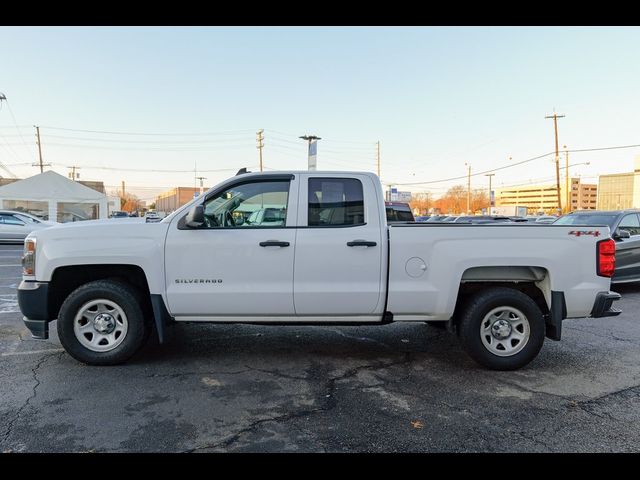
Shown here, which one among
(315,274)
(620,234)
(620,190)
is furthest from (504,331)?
(620,190)

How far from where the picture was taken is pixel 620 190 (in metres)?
94.7

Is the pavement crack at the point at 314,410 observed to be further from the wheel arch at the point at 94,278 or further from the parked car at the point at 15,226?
the parked car at the point at 15,226

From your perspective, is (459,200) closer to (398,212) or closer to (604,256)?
(398,212)

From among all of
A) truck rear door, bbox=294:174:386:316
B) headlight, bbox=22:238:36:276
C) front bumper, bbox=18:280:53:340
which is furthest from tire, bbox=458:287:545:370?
headlight, bbox=22:238:36:276

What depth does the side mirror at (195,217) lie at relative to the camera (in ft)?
13.9

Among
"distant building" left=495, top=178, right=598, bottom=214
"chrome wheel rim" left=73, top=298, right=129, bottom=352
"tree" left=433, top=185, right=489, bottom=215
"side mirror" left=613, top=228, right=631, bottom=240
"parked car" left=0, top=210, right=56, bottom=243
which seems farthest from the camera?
"distant building" left=495, top=178, right=598, bottom=214

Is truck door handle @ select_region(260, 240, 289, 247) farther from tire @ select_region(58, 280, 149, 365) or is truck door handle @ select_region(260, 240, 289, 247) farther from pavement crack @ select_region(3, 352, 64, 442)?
pavement crack @ select_region(3, 352, 64, 442)

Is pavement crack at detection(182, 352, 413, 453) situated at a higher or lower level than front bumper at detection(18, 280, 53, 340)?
lower

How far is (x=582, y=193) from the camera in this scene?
397ft

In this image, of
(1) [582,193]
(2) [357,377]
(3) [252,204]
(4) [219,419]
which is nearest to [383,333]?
(2) [357,377]

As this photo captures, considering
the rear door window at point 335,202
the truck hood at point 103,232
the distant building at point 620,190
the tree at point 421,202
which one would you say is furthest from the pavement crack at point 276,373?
the distant building at point 620,190

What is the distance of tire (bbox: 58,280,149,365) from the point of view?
4.41 meters
